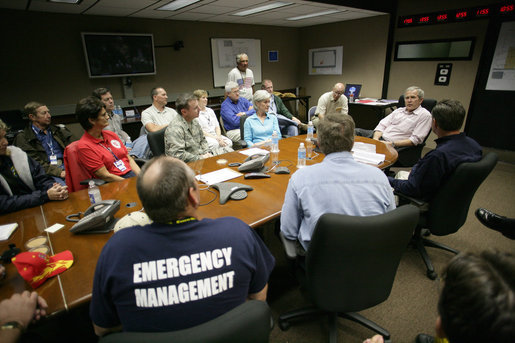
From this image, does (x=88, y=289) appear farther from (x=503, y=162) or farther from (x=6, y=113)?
(x=503, y=162)

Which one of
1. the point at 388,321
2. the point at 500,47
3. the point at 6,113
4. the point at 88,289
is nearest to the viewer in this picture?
the point at 88,289

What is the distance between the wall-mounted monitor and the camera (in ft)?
16.1

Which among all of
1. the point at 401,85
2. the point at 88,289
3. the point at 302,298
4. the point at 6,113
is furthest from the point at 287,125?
the point at 6,113

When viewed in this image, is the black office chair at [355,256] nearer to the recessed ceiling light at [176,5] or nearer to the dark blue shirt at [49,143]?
the dark blue shirt at [49,143]

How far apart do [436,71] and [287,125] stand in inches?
129

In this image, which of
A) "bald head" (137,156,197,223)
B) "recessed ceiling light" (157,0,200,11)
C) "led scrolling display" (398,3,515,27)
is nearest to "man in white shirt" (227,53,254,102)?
"recessed ceiling light" (157,0,200,11)

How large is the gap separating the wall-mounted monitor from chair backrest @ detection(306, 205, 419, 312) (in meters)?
5.38

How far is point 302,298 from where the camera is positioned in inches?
77.2

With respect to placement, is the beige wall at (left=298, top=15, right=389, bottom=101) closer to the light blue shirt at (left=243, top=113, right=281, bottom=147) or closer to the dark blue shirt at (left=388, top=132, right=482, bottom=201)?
the light blue shirt at (left=243, top=113, right=281, bottom=147)

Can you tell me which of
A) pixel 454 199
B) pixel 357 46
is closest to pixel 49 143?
pixel 454 199

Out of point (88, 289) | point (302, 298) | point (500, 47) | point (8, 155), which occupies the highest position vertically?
point (500, 47)

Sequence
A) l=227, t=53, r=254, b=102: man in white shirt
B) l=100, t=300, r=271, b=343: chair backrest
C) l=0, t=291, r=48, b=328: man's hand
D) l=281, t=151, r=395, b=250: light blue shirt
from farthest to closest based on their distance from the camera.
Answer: l=227, t=53, r=254, b=102: man in white shirt < l=281, t=151, r=395, b=250: light blue shirt < l=0, t=291, r=48, b=328: man's hand < l=100, t=300, r=271, b=343: chair backrest

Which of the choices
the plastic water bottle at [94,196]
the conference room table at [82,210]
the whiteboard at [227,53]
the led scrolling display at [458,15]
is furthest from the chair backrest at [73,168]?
the led scrolling display at [458,15]

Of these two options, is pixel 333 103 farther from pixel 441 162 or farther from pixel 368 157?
pixel 441 162
